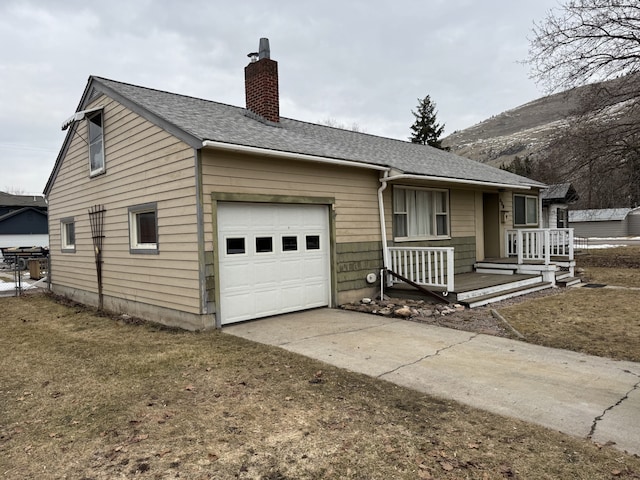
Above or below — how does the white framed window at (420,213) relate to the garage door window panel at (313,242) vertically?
above

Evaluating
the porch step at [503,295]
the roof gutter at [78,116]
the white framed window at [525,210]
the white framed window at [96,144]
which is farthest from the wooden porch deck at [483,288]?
the roof gutter at [78,116]

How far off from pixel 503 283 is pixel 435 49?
15.7m

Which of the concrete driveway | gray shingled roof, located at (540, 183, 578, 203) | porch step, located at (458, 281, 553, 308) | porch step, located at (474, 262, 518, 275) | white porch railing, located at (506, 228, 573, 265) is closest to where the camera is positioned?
the concrete driveway

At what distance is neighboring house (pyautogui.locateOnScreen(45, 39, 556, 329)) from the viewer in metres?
7.01

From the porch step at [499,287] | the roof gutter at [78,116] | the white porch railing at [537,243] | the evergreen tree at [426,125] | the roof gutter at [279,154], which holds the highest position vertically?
the evergreen tree at [426,125]

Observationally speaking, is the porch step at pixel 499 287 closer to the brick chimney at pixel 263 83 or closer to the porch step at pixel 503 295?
the porch step at pixel 503 295

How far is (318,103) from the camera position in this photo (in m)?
45.2

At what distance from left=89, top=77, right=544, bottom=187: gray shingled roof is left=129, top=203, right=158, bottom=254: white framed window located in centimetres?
181

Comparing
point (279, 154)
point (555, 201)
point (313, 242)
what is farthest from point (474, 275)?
point (555, 201)

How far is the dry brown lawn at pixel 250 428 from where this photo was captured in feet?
9.06

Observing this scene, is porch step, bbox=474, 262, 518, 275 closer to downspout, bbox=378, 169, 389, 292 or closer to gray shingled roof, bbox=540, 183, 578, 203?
downspout, bbox=378, 169, 389, 292

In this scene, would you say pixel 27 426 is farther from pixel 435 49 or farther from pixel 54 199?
pixel 435 49

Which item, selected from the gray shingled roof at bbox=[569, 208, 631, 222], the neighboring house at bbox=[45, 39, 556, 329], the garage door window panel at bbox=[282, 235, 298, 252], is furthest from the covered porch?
the gray shingled roof at bbox=[569, 208, 631, 222]

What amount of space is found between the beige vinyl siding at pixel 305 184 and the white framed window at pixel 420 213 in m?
1.00
